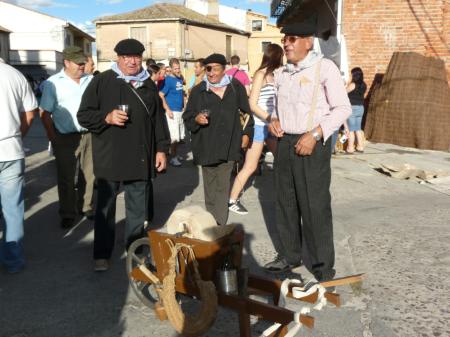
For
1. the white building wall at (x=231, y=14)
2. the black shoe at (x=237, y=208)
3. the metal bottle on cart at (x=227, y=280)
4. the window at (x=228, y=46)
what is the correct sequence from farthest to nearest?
1. the white building wall at (x=231, y=14)
2. the window at (x=228, y=46)
3. the black shoe at (x=237, y=208)
4. the metal bottle on cart at (x=227, y=280)

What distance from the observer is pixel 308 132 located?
3670mm

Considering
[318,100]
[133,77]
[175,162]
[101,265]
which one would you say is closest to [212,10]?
[175,162]

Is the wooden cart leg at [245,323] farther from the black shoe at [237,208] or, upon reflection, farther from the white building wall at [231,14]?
the white building wall at [231,14]

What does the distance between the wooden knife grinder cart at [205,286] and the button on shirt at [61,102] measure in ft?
9.22

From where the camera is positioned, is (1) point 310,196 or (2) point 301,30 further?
(1) point 310,196

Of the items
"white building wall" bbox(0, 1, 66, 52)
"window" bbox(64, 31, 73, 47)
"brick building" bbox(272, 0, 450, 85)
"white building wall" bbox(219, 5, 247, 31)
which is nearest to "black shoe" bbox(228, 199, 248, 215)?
"brick building" bbox(272, 0, 450, 85)

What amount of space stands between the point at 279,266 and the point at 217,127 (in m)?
1.65

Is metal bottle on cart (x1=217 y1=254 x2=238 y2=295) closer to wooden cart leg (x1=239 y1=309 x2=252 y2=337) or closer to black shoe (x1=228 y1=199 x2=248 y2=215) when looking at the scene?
wooden cart leg (x1=239 y1=309 x2=252 y2=337)

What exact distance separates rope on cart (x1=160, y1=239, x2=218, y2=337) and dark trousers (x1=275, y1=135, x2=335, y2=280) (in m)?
1.14

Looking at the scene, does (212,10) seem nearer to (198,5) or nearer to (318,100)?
(198,5)

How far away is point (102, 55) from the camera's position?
158 ft

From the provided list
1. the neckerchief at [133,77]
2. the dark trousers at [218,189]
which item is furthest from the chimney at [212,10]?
the neckerchief at [133,77]

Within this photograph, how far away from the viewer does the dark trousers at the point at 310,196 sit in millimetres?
3771

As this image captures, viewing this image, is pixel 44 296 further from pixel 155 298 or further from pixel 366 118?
pixel 366 118
